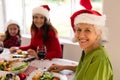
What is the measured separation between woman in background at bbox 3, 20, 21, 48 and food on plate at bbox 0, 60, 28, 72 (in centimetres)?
94

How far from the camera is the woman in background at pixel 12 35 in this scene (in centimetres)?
258

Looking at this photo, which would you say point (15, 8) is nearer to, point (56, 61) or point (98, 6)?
point (98, 6)

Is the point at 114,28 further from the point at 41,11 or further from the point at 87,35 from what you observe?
the point at 87,35

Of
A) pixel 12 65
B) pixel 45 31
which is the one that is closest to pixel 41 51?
pixel 12 65

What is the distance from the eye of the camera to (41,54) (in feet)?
5.68

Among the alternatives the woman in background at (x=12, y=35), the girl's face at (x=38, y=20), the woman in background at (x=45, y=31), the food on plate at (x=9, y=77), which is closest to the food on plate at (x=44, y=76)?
the food on plate at (x=9, y=77)

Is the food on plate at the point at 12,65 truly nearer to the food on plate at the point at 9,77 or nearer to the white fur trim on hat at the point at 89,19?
the food on plate at the point at 9,77

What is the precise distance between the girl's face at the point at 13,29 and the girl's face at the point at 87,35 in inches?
59.2

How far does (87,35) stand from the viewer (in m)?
1.25

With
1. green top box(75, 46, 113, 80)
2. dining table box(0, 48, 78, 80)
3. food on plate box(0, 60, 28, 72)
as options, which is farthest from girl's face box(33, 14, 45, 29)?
green top box(75, 46, 113, 80)

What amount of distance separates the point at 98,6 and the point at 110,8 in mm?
311

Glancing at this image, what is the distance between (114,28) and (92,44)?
1.30 meters

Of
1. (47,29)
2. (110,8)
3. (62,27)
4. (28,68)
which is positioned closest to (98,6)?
(110,8)

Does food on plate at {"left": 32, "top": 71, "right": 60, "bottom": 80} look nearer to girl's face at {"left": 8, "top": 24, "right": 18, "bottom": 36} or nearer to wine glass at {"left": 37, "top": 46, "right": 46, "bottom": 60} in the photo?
wine glass at {"left": 37, "top": 46, "right": 46, "bottom": 60}
